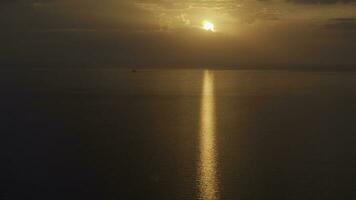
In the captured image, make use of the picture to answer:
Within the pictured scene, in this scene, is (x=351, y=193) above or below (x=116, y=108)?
above

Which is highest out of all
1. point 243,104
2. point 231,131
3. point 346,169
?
point 346,169

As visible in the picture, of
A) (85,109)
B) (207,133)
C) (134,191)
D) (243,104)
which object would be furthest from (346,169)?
(243,104)

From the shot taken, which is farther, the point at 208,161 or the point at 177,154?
the point at 177,154

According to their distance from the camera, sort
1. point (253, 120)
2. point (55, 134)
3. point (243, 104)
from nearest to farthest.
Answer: point (55, 134), point (253, 120), point (243, 104)

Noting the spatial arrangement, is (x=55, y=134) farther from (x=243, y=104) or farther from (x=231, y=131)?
(x=243, y=104)

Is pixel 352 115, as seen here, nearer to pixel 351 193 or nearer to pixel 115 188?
pixel 351 193

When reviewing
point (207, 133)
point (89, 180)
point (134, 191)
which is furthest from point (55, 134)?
point (134, 191)

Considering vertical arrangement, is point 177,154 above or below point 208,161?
below

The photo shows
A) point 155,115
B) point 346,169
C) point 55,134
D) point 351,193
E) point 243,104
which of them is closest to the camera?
point 351,193

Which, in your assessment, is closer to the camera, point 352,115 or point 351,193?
point 351,193
